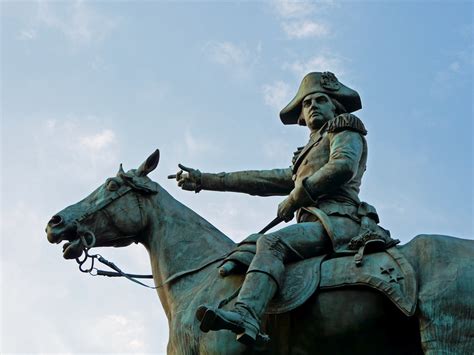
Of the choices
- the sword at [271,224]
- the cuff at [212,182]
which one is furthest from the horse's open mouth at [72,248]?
the sword at [271,224]

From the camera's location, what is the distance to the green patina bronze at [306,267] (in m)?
8.21

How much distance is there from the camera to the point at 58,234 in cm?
984

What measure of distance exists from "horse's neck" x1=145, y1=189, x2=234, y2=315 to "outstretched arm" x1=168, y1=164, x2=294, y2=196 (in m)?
0.65

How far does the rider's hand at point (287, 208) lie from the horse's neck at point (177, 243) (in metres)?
0.66

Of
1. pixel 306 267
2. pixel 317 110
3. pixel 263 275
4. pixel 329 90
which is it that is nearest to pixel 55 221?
pixel 263 275

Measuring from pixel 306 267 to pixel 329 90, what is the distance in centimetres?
281

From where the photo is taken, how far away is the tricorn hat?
10820 millimetres

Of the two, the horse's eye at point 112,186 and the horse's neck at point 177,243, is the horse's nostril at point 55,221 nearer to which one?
the horse's eye at point 112,186

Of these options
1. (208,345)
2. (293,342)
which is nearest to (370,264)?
(293,342)

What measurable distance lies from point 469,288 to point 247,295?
2043 mm

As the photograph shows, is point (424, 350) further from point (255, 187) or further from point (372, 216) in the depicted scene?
point (255, 187)

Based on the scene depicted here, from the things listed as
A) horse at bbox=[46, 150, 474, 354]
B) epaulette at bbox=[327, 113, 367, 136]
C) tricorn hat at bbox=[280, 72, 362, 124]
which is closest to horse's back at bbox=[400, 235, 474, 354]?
horse at bbox=[46, 150, 474, 354]

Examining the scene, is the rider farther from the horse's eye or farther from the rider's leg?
the horse's eye

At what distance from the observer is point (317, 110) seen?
1066cm
